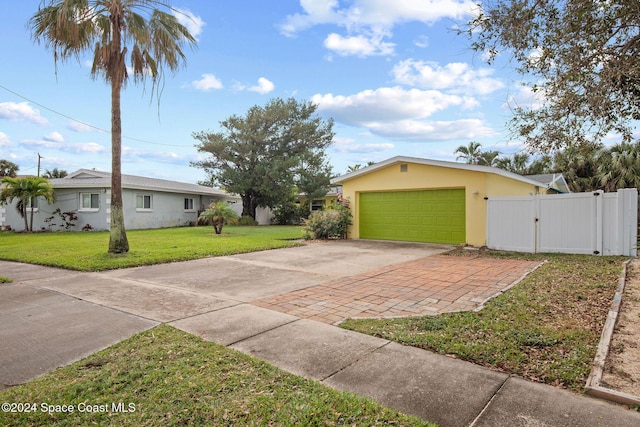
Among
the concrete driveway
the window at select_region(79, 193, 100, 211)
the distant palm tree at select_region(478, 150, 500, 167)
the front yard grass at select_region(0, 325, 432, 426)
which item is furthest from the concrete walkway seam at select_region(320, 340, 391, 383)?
the distant palm tree at select_region(478, 150, 500, 167)

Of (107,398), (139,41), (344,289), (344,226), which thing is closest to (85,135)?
(139,41)

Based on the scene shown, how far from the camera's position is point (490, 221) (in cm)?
1153

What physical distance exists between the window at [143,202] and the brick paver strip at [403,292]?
1773 centimetres

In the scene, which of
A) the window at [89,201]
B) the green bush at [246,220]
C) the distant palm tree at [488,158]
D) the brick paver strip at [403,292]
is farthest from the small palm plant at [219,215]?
the distant palm tree at [488,158]

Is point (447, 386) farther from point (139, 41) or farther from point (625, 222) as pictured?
point (139, 41)

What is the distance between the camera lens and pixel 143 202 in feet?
70.5

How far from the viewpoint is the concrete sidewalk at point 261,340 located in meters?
2.57

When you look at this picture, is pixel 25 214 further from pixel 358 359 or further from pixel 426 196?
pixel 358 359

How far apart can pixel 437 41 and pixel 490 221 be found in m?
6.91

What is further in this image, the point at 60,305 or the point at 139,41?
the point at 139,41

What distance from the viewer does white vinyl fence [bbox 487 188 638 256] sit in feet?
30.2

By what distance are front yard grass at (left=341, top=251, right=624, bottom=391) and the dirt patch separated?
0.15 meters

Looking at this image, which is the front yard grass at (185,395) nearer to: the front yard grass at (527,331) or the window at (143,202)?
the front yard grass at (527,331)

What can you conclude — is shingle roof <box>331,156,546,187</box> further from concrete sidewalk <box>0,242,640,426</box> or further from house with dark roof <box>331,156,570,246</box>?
concrete sidewalk <box>0,242,640,426</box>
